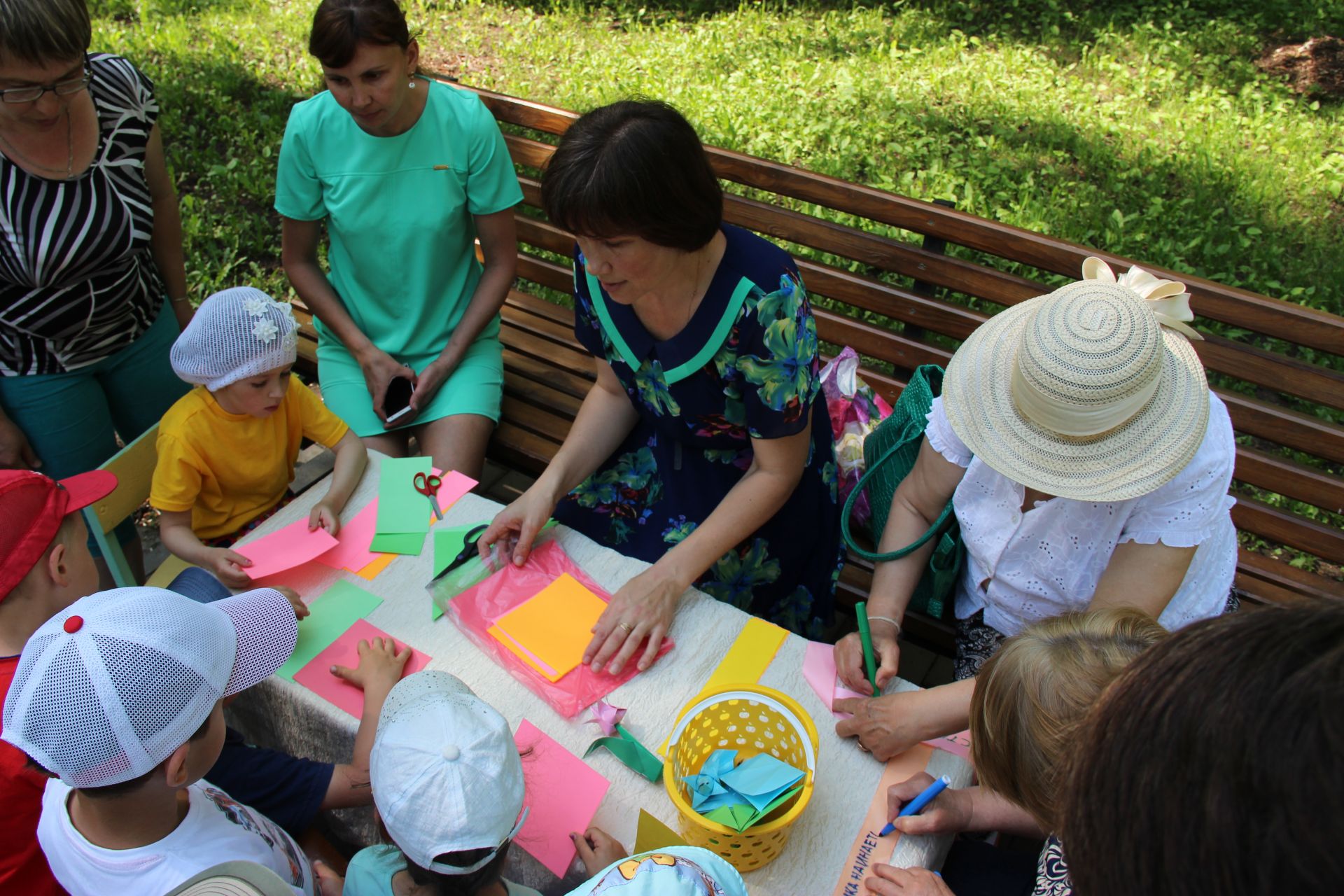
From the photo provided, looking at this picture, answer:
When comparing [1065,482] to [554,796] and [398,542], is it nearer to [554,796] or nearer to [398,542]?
[554,796]

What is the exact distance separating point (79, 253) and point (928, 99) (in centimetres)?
390

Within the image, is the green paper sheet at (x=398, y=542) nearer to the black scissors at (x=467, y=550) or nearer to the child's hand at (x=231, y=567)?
the black scissors at (x=467, y=550)

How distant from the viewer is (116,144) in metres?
2.57

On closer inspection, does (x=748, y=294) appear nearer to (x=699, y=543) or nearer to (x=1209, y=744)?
(x=699, y=543)

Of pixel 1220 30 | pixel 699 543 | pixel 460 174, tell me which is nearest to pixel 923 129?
pixel 1220 30

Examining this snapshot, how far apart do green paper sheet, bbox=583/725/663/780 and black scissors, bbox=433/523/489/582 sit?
22.0 inches

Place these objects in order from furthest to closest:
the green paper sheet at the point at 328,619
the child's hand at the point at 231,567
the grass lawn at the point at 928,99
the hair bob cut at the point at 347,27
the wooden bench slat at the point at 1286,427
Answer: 1. the grass lawn at the point at 928,99
2. the hair bob cut at the point at 347,27
3. the wooden bench slat at the point at 1286,427
4. the child's hand at the point at 231,567
5. the green paper sheet at the point at 328,619

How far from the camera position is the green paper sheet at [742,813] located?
1409 millimetres

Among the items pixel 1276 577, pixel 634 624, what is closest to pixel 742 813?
pixel 634 624

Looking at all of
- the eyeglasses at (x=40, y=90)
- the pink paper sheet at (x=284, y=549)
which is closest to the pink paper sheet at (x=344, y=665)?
the pink paper sheet at (x=284, y=549)

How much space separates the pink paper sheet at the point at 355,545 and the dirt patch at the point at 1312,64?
4.75 meters

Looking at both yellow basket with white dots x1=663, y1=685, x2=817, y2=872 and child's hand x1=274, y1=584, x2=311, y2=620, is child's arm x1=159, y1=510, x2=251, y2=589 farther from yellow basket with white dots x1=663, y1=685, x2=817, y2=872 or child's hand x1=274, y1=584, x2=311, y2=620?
yellow basket with white dots x1=663, y1=685, x2=817, y2=872

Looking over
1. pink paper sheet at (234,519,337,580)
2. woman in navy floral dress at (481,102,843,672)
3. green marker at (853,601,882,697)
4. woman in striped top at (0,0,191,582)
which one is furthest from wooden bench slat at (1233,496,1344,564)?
woman in striped top at (0,0,191,582)

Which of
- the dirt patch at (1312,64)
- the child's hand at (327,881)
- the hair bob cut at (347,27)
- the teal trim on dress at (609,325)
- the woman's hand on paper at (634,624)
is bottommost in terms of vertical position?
the child's hand at (327,881)
